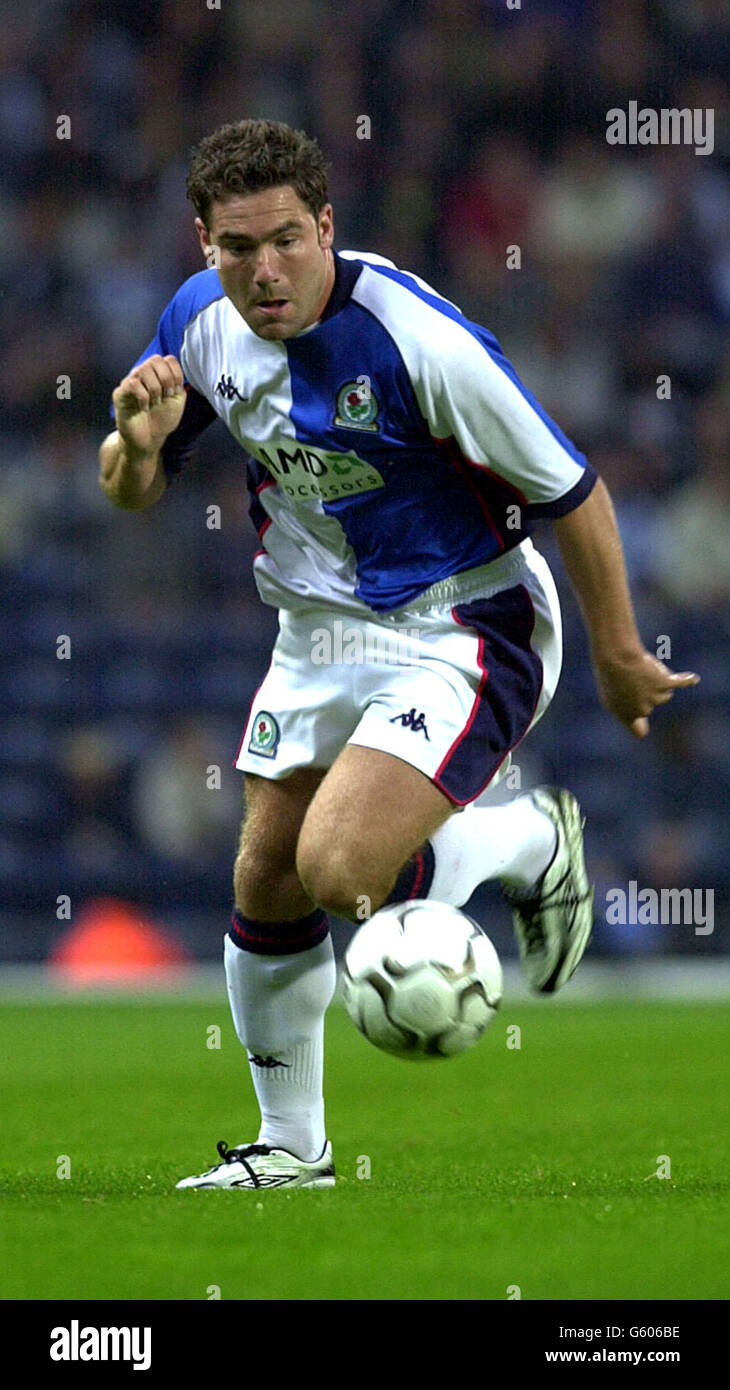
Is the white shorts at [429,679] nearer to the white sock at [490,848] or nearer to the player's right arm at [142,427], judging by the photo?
the white sock at [490,848]

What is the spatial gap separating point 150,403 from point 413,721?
82cm

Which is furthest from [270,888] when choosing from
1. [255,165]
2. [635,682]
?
[255,165]

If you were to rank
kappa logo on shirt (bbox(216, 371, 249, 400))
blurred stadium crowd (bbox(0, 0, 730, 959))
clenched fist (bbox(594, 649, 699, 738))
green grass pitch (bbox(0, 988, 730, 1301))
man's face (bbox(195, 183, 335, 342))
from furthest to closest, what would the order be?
1. blurred stadium crowd (bbox(0, 0, 730, 959))
2. kappa logo on shirt (bbox(216, 371, 249, 400))
3. clenched fist (bbox(594, 649, 699, 738))
4. man's face (bbox(195, 183, 335, 342))
5. green grass pitch (bbox(0, 988, 730, 1301))

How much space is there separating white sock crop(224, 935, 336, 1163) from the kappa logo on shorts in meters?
0.59

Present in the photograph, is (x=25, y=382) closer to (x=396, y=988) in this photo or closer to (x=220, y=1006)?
(x=220, y=1006)

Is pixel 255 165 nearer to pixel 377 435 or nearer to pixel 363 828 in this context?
pixel 377 435

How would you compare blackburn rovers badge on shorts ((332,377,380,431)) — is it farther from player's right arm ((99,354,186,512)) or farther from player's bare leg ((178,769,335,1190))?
player's bare leg ((178,769,335,1190))
